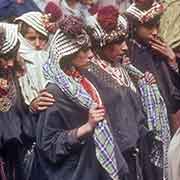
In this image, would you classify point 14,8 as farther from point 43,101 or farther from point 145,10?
point 43,101

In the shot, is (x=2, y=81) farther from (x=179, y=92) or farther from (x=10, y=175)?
(x=179, y=92)

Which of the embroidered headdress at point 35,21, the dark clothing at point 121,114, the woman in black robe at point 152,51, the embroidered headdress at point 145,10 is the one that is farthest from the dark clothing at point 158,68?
the embroidered headdress at point 35,21

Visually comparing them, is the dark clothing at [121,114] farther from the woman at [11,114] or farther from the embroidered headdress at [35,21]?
the embroidered headdress at [35,21]

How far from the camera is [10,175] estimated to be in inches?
287

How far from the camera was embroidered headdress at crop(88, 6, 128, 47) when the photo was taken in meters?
7.36

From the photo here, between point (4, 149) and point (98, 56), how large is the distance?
990 millimetres

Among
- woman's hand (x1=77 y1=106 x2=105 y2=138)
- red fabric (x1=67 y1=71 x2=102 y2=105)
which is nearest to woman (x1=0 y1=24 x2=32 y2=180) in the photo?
red fabric (x1=67 y1=71 x2=102 y2=105)

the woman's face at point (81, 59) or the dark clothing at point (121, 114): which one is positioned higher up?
the woman's face at point (81, 59)

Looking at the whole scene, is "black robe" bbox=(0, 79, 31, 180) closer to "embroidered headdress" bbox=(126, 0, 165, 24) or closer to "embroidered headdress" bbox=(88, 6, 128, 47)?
"embroidered headdress" bbox=(88, 6, 128, 47)

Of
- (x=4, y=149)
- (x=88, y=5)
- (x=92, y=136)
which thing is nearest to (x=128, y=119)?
(x=92, y=136)

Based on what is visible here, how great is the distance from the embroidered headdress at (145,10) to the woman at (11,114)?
1.10m

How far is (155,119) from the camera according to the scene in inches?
305

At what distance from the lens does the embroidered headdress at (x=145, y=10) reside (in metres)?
7.95

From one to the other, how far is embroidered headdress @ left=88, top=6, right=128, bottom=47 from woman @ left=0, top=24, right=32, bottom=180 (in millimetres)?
577
